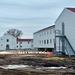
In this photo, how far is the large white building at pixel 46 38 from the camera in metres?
61.5

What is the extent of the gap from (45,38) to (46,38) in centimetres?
96

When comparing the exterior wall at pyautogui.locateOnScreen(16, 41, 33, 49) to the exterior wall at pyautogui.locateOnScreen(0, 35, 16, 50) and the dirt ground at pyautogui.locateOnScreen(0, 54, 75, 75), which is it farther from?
the dirt ground at pyautogui.locateOnScreen(0, 54, 75, 75)

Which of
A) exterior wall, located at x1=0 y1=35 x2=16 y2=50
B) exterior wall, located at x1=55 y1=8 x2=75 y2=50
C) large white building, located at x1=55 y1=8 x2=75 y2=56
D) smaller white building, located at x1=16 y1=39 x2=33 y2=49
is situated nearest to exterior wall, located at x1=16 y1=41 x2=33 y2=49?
smaller white building, located at x1=16 y1=39 x2=33 y2=49

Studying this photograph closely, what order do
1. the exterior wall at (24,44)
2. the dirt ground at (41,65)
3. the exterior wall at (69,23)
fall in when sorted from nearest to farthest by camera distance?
the dirt ground at (41,65), the exterior wall at (69,23), the exterior wall at (24,44)

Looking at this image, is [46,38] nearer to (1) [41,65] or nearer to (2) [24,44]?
(1) [41,65]

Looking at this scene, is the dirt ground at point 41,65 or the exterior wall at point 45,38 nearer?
the dirt ground at point 41,65

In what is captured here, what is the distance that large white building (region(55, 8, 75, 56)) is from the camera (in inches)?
1730

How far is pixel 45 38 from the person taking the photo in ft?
219

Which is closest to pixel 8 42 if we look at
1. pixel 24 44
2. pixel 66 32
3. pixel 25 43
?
pixel 24 44

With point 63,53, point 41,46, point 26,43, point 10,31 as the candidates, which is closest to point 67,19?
point 63,53

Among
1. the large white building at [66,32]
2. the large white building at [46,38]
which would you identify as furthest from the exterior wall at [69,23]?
the large white building at [46,38]

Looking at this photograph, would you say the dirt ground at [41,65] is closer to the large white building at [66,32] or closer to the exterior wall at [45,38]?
the large white building at [66,32]

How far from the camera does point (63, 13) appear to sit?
48375 mm

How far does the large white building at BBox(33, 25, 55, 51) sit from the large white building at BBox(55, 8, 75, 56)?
1055cm
